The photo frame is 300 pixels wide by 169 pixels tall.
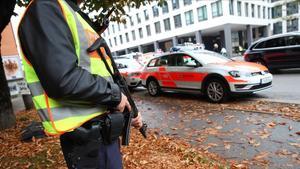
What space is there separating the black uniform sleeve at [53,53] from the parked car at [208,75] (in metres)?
6.60

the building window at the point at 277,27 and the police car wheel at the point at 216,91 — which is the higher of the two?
the building window at the point at 277,27

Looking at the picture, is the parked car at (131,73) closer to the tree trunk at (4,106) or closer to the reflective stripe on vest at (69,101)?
the tree trunk at (4,106)

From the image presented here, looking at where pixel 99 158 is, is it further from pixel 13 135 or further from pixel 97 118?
pixel 13 135

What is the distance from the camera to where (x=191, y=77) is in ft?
27.9

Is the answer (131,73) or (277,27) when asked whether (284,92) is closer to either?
(131,73)

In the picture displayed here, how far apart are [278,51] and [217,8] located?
26642 millimetres

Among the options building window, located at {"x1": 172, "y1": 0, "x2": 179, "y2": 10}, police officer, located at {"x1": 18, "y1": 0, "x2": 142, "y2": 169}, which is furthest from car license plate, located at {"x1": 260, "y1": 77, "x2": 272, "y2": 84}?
building window, located at {"x1": 172, "y1": 0, "x2": 179, "y2": 10}

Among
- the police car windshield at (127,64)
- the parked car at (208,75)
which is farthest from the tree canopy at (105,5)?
the police car windshield at (127,64)

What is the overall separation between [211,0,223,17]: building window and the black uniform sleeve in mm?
37406

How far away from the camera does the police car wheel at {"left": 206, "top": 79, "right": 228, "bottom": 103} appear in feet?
25.3

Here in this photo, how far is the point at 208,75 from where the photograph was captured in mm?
7992

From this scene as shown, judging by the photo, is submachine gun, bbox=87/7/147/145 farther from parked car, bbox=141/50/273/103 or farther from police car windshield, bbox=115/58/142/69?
police car windshield, bbox=115/58/142/69

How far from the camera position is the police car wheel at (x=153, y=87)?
33.0ft

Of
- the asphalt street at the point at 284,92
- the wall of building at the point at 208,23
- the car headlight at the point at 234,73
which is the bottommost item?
the asphalt street at the point at 284,92
